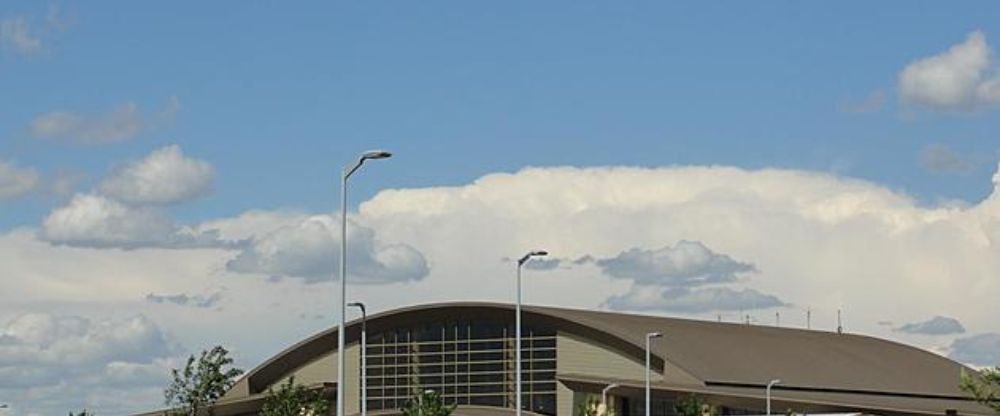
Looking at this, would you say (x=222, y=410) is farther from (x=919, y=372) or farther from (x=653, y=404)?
(x=919, y=372)

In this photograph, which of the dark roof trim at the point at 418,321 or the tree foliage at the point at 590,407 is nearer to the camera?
the tree foliage at the point at 590,407

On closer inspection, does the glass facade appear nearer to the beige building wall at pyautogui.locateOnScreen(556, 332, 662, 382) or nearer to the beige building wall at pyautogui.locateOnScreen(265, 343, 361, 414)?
the beige building wall at pyautogui.locateOnScreen(556, 332, 662, 382)

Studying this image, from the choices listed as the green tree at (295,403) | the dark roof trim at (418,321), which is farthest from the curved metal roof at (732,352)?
the green tree at (295,403)

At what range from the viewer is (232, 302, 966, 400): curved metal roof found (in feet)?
474

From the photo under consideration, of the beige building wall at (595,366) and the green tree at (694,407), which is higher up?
the beige building wall at (595,366)

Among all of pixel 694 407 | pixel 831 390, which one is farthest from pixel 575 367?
pixel 831 390

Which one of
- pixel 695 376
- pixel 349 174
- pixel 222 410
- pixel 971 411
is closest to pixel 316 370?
pixel 222 410

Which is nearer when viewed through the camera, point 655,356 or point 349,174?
point 349,174

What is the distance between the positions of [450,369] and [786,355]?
89.6 ft

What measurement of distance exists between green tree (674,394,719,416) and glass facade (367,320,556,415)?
1254 centimetres

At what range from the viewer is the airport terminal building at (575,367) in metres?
142

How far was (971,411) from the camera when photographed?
15138 cm

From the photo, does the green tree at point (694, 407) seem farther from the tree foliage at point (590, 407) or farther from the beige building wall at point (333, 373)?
the beige building wall at point (333, 373)

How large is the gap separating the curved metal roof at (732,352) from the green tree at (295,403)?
21423mm
